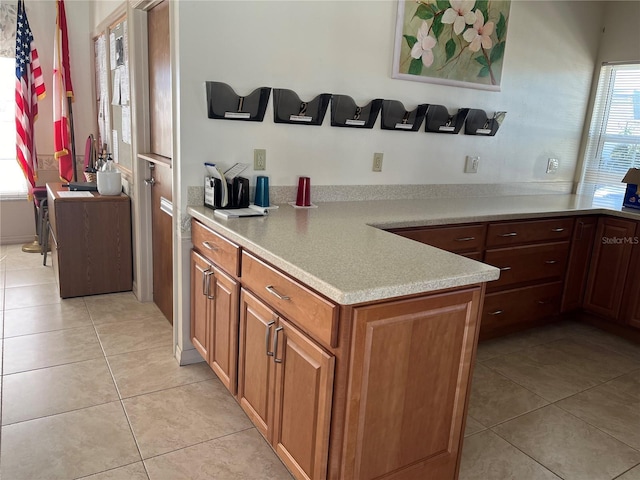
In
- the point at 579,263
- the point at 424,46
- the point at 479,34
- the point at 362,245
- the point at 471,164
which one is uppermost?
the point at 479,34

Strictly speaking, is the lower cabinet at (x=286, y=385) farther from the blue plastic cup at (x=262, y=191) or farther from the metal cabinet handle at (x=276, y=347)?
the blue plastic cup at (x=262, y=191)

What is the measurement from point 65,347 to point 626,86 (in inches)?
173

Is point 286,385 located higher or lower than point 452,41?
lower

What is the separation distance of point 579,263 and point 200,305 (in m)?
2.61

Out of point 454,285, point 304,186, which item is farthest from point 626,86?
point 454,285

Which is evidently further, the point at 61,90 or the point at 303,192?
the point at 61,90

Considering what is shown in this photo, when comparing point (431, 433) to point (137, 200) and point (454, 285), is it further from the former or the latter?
point (137, 200)

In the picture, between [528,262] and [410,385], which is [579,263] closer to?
[528,262]

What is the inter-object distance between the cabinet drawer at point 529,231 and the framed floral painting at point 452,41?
1017 millimetres

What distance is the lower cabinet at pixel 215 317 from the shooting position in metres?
2.07

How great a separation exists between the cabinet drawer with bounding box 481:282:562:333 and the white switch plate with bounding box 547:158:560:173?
1.07 m

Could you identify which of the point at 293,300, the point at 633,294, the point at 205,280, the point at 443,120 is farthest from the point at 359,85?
the point at 633,294

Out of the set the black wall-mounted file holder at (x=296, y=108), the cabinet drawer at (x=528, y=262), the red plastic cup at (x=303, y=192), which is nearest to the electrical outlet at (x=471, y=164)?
the cabinet drawer at (x=528, y=262)

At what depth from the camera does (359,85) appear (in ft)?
9.12
